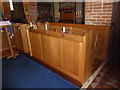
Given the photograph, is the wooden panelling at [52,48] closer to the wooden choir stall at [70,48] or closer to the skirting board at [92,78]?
the wooden choir stall at [70,48]

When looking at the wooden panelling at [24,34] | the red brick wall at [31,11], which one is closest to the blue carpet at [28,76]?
the wooden panelling at [24,34]

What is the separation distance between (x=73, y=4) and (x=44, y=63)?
14.1 feet

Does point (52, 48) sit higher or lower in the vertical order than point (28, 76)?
higher

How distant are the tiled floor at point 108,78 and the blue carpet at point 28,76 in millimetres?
444

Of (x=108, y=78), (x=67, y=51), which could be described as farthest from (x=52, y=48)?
(x=108, y=78)

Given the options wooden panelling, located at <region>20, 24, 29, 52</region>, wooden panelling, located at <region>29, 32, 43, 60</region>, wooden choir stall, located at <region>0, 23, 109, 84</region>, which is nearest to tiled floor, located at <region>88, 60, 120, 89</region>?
wooden choir stall, located at <region>0, 23, 109, 84</region>

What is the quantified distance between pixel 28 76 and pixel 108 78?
160 centimetres

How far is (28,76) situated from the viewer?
85.4 inches

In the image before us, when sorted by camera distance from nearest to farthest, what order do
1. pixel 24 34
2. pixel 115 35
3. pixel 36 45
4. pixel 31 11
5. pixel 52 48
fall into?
1. pixel 52 48
2. pixel 115 35
3. pixel 36 45
4. pixel 24 34
5. pixel 31 11

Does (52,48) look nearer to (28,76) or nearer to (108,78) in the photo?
(28,76)

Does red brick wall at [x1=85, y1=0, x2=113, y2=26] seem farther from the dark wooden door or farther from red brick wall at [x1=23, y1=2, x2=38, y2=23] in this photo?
red brick wall at [x1=23, y1=2, x2=38, y2=23]

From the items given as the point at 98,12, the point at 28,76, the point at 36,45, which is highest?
the point at 98,12

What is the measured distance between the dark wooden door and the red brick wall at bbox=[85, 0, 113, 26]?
10 centimetres

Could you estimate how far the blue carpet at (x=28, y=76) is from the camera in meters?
1.90
